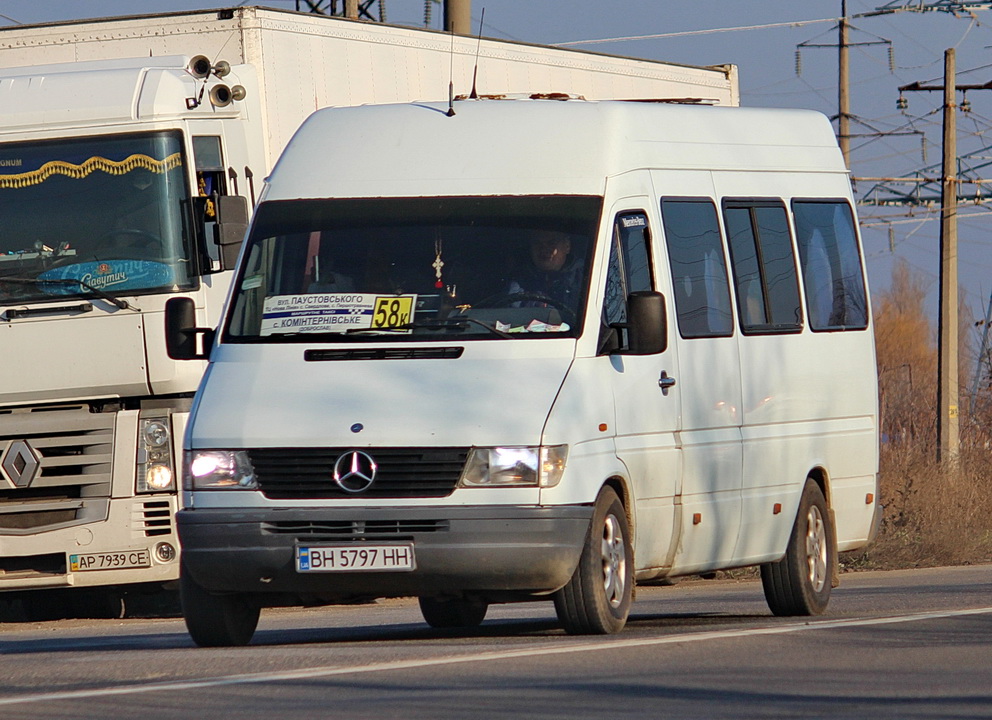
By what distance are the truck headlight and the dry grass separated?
10819 mm

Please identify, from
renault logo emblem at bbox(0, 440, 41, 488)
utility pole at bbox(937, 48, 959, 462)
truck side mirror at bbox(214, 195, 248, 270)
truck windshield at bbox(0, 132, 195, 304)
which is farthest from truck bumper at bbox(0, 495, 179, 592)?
utility pole at bbox(937, 48, 959, 462)

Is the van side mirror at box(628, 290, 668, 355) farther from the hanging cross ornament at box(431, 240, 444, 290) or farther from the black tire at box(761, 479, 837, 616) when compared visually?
the black tire at box(761, 479, 837, 616)

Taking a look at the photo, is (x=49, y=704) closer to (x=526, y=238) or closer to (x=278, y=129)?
(x=526, y=238)

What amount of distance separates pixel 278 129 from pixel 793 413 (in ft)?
14.9

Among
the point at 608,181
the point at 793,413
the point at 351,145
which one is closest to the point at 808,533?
the point at 793,413

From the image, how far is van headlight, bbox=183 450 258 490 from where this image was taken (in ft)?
31.9

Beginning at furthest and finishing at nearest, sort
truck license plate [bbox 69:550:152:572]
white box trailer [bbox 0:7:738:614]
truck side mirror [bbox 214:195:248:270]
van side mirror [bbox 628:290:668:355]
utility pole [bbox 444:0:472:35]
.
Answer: utility pole [bbox 444:0:472:35], truck license plate [bbox 69:550:152:572], white box trailer [bbox 0:7:738:614], truck side mirror [bbox 214:195:248:270], van side mirror [bbox 628:290:668:355]

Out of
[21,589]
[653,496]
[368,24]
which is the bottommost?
[21,589]

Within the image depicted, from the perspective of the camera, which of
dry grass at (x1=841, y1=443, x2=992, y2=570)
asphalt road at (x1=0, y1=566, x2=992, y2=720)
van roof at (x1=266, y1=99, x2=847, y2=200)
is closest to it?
asphalt road at (x1=0, y1=566, x2=992, y2=720)

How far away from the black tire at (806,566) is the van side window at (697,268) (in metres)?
1.48

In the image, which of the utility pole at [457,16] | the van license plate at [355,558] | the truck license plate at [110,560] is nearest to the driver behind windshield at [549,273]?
the van license plate at [355,558]

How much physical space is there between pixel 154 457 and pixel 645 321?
194 inches

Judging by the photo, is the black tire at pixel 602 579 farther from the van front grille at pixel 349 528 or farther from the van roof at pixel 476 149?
the van roof at pixel 476 149

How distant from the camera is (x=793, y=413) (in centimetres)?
1214
